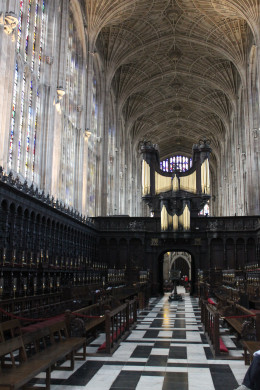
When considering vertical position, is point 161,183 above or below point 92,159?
below

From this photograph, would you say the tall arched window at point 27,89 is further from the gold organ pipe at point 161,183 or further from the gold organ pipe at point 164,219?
the gold organ pipe at point 161,183

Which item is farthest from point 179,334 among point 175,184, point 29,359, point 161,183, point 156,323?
point 161,183

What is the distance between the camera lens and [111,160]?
121ft

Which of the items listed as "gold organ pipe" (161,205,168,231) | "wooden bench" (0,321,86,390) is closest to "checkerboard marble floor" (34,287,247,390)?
"wooden bench" (0,321,86,390)

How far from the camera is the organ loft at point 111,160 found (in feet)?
42.3

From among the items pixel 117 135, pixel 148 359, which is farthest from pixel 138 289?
pixel 117 135

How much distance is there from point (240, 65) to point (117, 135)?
12718mm

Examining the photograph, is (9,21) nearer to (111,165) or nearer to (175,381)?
(175,381)

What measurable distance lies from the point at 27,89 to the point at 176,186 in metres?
17.2

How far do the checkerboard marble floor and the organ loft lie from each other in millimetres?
533

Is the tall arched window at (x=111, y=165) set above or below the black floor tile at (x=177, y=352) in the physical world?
above

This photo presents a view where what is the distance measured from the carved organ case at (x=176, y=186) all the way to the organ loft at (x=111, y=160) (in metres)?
0.11

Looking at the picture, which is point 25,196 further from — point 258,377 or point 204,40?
point 204,40

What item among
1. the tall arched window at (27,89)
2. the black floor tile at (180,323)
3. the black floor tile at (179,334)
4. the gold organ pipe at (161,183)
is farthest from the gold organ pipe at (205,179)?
the black floor tile at (179,334)
